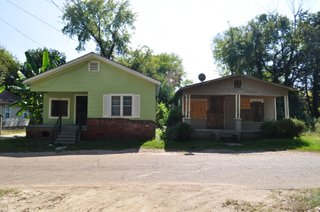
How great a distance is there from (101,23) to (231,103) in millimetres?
26240

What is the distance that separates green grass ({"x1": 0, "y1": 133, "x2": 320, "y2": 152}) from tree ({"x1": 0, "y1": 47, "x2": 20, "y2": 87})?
25.1m

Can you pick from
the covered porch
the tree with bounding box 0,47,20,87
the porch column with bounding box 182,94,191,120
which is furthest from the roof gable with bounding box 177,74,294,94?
the tree with bounding box 0,47,20,87

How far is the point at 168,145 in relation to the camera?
614 inches

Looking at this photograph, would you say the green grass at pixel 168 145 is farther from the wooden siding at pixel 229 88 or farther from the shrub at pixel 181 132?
the wooden siding at pixel 229 88

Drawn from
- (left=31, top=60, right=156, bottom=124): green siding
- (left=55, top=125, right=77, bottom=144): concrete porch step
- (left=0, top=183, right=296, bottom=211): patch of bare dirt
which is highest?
(left=31, top=60, right=156, bottom=124): green siding

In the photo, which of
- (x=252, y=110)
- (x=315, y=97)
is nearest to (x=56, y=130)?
(x=252, y=110)

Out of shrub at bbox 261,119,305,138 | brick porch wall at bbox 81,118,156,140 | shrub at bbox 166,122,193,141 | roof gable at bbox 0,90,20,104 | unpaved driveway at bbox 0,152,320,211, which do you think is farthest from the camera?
roof gable at bbox 0,90,20,104

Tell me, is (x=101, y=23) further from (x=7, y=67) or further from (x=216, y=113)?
(x=216, y=113)

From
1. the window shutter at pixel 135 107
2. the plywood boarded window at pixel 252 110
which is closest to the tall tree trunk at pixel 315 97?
the plywood boarded window at pixel 252 110

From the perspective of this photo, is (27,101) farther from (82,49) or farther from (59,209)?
(82,49)

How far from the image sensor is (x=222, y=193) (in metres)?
6.19

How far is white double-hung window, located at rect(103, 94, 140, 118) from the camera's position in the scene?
58.1 ft

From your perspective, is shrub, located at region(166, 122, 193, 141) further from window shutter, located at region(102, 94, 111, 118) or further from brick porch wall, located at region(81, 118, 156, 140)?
window shutter, located at region(102, 94, 111, 118)

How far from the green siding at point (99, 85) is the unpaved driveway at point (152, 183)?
701 cm
